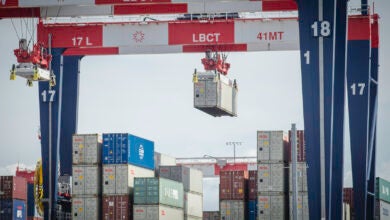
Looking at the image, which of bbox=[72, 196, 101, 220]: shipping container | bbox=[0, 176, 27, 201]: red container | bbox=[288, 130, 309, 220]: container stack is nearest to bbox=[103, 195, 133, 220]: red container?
bbox=[72, 196, 101, 220]: shipping container

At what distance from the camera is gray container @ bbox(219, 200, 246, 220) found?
172ft

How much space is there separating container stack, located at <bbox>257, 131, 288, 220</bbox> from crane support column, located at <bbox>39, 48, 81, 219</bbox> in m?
10.5

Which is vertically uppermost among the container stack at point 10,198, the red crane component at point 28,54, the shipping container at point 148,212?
the red crane component at point 28,54

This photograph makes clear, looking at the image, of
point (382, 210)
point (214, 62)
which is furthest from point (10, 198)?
point (382, 210)

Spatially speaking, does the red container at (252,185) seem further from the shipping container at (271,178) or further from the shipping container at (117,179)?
the shipping container at (117,179)

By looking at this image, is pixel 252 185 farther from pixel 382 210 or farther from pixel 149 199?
pixel 382 210

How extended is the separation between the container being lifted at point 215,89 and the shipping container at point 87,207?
295 inches

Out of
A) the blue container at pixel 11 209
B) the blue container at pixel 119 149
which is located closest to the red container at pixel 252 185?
the blue container at pixel 119 149

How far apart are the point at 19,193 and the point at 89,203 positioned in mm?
6105

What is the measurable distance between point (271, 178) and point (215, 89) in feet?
20.5

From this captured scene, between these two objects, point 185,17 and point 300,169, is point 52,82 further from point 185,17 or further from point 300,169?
point 300,169

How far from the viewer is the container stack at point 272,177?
162 ft

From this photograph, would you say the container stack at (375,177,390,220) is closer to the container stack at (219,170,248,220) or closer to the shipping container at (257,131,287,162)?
the container stack at (219,170,248,220)

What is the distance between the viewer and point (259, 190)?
4991 cm
